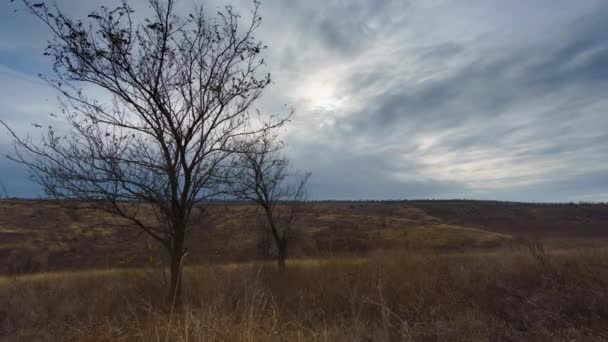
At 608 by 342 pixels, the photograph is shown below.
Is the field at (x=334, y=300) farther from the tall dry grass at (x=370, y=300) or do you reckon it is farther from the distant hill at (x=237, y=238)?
the distant hill at (x=237, y=238)

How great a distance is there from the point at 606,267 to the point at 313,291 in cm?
813

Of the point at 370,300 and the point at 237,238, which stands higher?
the point at 370,300

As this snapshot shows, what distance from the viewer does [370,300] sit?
16.9 feet

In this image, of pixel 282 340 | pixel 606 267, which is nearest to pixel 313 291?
pixel 282 340

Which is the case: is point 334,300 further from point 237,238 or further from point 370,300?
point 237,238

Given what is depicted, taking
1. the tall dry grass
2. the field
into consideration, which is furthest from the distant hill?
the tall dry grass

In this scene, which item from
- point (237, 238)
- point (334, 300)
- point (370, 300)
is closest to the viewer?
point (370, 300)

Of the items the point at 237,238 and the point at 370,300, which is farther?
the point at 237,238

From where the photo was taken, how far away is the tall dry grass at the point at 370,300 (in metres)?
6.00

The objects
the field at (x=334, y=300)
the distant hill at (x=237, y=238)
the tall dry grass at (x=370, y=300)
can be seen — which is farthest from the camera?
the distant hill at (x=237, y=238)

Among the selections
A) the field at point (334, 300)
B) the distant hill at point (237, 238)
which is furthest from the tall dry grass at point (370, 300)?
the distant hill at point (237, 238)

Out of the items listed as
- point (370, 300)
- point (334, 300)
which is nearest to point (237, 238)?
point (334, 300)

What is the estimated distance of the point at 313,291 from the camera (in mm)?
11266

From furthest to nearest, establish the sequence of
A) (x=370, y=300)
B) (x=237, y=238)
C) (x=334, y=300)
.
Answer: (x=237, y=238)
(x=334, y=300)
(x=370, y=300)
